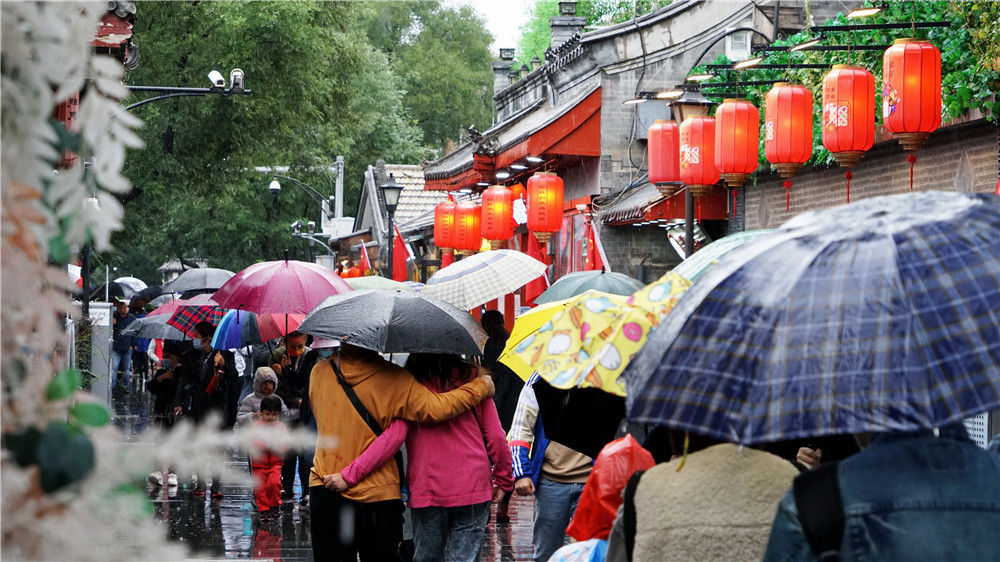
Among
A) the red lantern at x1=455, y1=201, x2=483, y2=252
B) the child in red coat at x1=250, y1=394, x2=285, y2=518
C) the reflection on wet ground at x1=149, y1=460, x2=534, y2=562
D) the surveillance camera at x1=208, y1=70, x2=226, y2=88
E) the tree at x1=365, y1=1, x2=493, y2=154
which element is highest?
the tree at x1=365, y1=1, x2=493, y2=154

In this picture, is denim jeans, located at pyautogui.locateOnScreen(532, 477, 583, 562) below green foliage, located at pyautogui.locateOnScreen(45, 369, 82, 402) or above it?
below

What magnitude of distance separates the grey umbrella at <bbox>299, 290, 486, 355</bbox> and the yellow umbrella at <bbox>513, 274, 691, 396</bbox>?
112 cm

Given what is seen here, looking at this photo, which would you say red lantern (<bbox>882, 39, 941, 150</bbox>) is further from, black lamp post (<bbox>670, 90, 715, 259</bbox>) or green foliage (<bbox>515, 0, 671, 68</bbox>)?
green foliage (<bbox>515, 0, 671, 68</bbox>)

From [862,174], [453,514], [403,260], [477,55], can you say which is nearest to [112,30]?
[453,514]

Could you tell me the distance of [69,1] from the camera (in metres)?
1.76

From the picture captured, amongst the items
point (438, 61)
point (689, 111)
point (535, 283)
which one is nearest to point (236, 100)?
point (535, 283)

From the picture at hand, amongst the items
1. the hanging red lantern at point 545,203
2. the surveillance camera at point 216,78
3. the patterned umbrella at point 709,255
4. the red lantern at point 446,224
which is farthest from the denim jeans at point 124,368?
the patterned umbrella at point 709,255

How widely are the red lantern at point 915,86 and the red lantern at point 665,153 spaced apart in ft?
17.2

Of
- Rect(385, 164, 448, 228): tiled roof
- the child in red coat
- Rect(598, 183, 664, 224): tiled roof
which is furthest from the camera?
Rect(385, 164, 448, 228): tiled roof

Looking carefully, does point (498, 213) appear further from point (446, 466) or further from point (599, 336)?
point (599, 336)

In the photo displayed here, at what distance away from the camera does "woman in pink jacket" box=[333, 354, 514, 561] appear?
21.0 ft

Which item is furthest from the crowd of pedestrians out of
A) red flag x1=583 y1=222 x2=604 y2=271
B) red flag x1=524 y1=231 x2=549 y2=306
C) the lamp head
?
the lamp head

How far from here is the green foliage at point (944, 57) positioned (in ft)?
33.4

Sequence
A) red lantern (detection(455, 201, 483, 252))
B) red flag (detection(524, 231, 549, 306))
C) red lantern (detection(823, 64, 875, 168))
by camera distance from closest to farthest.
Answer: red lantern (detection(823, 64, 875, 168)) → red flag (detection(524, 231, 549, 306)) → red lantern (detection(455, 201, 483, 252))
